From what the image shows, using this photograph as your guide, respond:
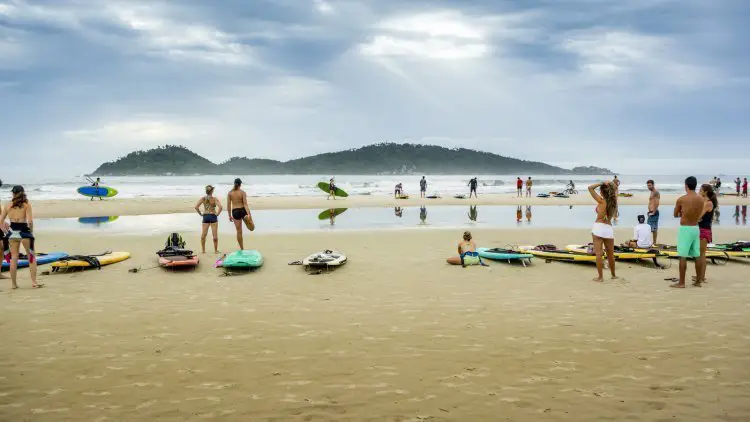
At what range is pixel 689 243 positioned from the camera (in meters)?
9.73

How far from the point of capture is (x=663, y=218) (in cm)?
2747

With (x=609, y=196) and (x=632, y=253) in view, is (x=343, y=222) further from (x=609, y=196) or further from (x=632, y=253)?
(x=609, y=196)

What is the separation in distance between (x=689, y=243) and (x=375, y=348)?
6.92 metres

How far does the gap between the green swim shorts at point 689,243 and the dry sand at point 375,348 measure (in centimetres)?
74

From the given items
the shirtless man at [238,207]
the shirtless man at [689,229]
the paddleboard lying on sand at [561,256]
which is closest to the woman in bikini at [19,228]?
the shirtless man at [238,207]

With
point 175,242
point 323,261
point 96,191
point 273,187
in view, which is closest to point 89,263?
point 175,242

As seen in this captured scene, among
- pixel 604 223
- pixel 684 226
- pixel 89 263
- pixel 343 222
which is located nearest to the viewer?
pixel 684 226

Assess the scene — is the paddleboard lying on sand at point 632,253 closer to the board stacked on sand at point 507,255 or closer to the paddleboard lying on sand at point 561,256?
the paddleboard lying on sand at point 561,256

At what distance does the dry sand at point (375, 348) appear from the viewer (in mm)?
4852

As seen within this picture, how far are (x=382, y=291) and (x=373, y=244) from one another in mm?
6861

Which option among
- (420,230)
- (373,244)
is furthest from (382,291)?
(420,230)

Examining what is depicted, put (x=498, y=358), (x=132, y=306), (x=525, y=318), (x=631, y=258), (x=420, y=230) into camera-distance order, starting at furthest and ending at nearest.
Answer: (x=420, y=230), (x=631, y=258), (x=132, y=306), (x=525, y=318), (x=498, y=358)

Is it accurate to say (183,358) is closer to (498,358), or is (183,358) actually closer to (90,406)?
(90,406)

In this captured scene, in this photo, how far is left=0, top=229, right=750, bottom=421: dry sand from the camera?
4852 millimetres
